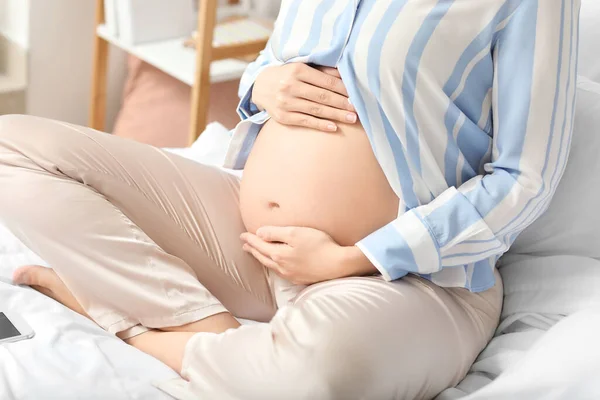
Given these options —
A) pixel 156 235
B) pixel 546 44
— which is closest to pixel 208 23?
pixel 156 235

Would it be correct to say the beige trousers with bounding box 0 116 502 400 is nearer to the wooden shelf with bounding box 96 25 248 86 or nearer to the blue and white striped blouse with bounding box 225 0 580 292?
the blue and white striped blouse with bounding box 225 0 580 292

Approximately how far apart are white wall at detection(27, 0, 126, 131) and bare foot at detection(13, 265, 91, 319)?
1.24 meters

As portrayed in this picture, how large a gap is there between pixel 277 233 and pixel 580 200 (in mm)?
474

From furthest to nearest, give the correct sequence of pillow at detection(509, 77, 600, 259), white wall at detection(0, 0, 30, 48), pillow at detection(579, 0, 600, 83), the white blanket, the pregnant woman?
white wall at detection(0, 0, 30, 48), pillow at detection(579, 0, 600, 83), pillow at detection(509, 77, 600, 259), the pregnant woman, the white blanket

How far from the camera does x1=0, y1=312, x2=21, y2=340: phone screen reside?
951 millimetres

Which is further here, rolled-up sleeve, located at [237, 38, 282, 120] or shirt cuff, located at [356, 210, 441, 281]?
rolled-up sleeve, located at [237, 38, 282, 120]

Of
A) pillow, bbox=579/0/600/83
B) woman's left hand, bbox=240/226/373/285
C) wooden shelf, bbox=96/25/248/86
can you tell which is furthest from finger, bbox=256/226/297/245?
wooden shelf, bbox=96/25/248/86

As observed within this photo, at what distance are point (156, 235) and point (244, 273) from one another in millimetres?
137

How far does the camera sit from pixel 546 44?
984 millimetres

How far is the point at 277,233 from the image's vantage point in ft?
3.54

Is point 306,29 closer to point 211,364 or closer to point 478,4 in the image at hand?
point 478,4

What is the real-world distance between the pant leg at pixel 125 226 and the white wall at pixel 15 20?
1.13 m

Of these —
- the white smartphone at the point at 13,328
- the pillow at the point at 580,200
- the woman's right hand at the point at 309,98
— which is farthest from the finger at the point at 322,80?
the white smartphone at the point at 13,328

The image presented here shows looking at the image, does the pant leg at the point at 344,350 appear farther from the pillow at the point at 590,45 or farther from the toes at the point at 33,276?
the pillow at the point at 590,45
